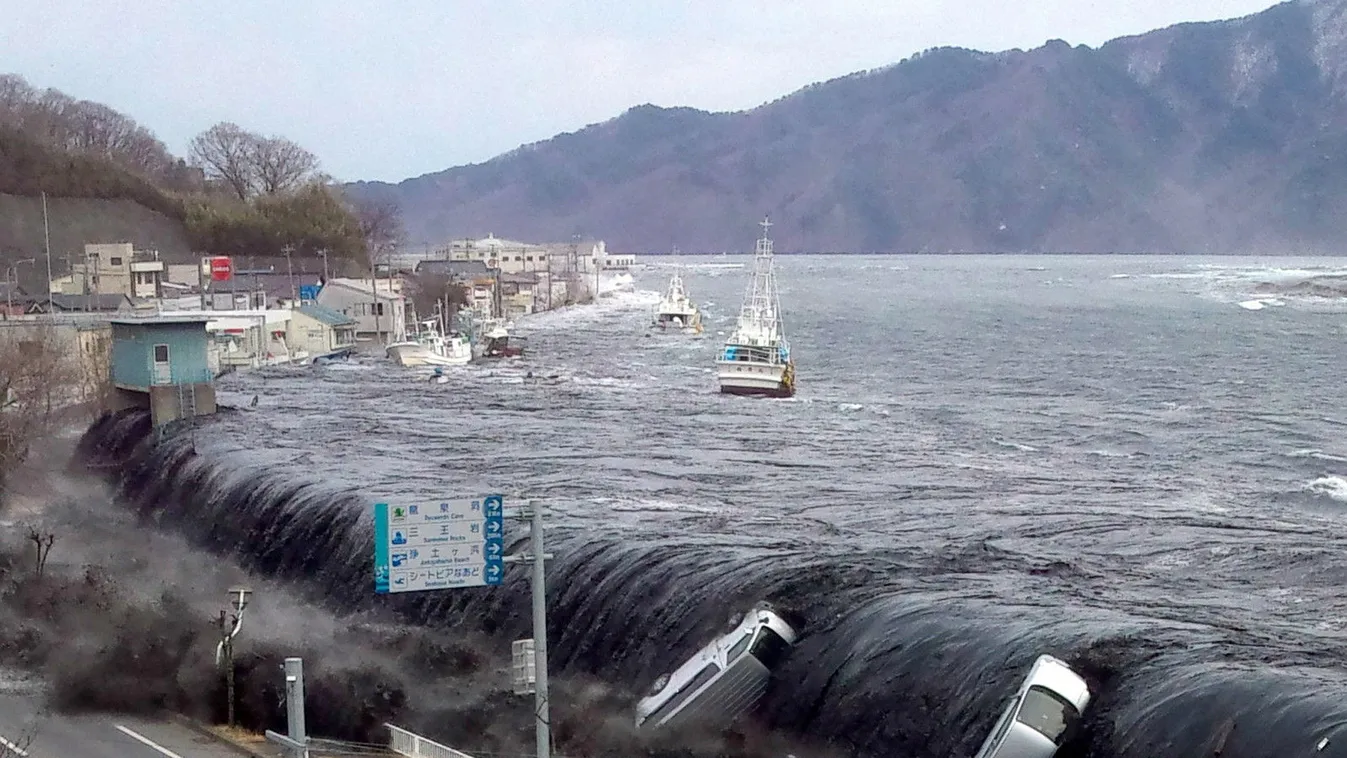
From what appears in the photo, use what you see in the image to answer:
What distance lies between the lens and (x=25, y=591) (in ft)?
64.0

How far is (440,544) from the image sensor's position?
11016 millimetres

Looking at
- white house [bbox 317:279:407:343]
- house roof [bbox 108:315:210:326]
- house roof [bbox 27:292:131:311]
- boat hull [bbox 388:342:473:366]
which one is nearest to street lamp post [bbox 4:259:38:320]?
house roof [bbox 27:292:131:311]

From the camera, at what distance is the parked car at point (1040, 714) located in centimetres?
1281

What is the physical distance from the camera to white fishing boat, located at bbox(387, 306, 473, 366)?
51750 mm

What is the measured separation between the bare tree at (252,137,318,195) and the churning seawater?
193 ft

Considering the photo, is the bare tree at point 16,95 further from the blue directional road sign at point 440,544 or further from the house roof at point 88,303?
the blue directional road sign at point 440,544

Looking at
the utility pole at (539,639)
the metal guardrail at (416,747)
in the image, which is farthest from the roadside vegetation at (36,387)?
the utility pole at (539,639)

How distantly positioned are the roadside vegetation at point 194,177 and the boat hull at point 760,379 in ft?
133

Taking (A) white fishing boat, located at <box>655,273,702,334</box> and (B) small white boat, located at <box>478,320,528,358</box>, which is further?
(A) white fishing boat, located at <box>655,273,702,334</box>

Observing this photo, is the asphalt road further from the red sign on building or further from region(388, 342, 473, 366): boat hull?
the red sign on building

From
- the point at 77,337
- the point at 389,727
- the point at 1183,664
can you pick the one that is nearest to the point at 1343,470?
the point at 1183,664

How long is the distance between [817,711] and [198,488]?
47.3 feet

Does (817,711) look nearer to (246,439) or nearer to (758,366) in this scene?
(246,439)

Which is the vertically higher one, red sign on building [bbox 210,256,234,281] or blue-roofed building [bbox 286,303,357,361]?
red sign on building [bbox 210,256,234,281]
